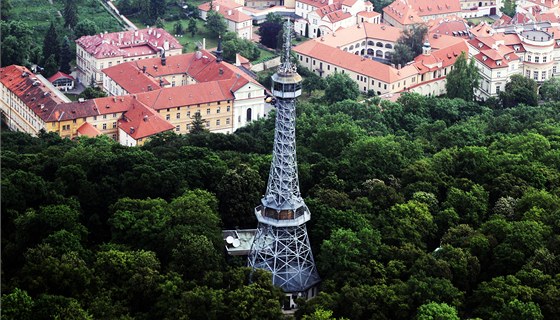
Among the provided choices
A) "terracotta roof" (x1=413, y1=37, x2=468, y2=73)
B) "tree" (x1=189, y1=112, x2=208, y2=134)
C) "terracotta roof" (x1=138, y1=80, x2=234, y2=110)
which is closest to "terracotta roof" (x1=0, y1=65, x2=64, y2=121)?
"terracotta roof" (x1=138, y1=80, x2=234, y2=110)

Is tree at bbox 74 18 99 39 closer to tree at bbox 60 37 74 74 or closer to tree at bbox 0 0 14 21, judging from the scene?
tree at bbox 60 37 74 74

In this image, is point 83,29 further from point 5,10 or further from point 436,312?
point 436,312

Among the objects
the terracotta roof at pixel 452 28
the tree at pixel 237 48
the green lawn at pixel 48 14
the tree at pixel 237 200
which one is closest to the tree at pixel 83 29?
the green lawn at pixel 48 14

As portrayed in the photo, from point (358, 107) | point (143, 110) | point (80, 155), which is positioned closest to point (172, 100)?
point (143, 110)

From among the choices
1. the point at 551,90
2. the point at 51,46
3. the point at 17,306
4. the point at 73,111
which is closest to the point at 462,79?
the point at 551,90

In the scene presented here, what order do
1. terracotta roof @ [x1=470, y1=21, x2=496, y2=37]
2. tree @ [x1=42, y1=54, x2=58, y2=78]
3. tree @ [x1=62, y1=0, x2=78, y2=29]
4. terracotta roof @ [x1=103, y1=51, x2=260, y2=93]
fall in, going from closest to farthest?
terracotta roof @ [x1=103, y1=51, x2=260, y2=93] → tree @ [x1=42, y1=54, x2=58, y2=78] → terracotta roof @ [x1=470, y1=21, x2=496, y2=37] → tree @ [x1=62, y1=0, x2=78, y2=29]
